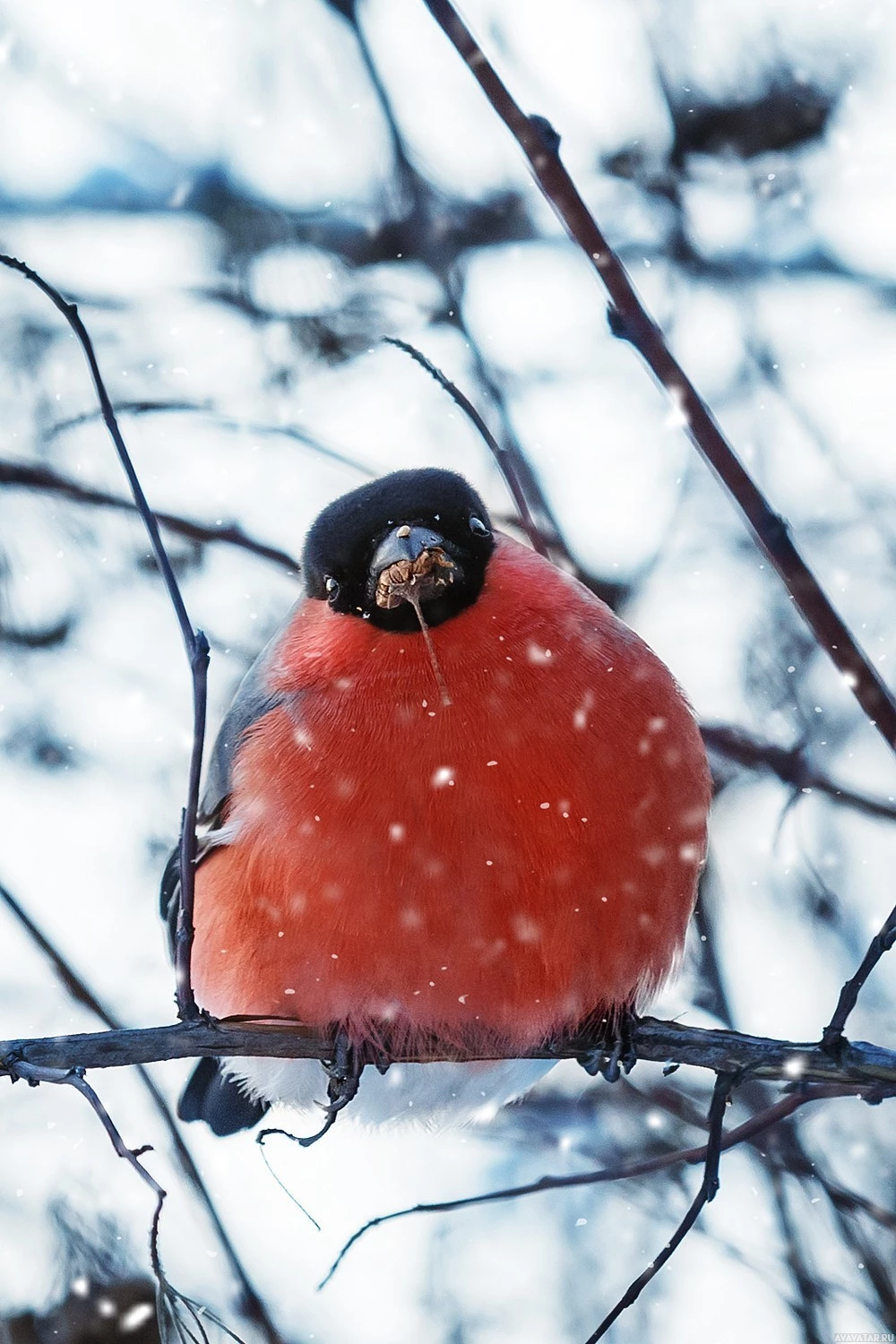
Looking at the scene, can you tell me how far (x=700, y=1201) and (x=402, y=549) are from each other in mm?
1475

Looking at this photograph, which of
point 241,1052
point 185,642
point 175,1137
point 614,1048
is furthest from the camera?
Result: point 614,1048

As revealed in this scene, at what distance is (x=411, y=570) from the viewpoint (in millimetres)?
2945

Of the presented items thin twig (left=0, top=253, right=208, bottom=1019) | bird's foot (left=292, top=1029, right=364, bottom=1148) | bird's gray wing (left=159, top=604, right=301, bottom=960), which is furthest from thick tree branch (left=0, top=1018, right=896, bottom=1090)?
bird's gray wing (left=159, top=604, right=301, bottom=960)

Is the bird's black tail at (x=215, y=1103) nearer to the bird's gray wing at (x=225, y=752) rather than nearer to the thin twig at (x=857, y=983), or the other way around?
the bird's gray wing at (x=225, y=752)

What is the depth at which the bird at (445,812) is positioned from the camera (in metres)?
2.74

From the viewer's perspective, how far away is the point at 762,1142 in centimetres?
350

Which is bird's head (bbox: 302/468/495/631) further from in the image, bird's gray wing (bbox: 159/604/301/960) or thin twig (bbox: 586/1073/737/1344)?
thin twig (bbox: 586/1073/737/1344)

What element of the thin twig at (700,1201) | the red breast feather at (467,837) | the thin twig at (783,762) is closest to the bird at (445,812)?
the red breast feather at (467,837)

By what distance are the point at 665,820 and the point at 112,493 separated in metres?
2.02

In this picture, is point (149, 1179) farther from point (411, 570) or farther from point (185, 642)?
point (411, 570)

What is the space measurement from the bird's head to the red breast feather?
0.19 ft

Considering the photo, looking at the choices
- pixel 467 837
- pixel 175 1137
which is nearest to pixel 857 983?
pixel 467 837

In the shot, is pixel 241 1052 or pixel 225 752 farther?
pixel 225 752

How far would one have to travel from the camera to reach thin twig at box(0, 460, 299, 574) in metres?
3.49
